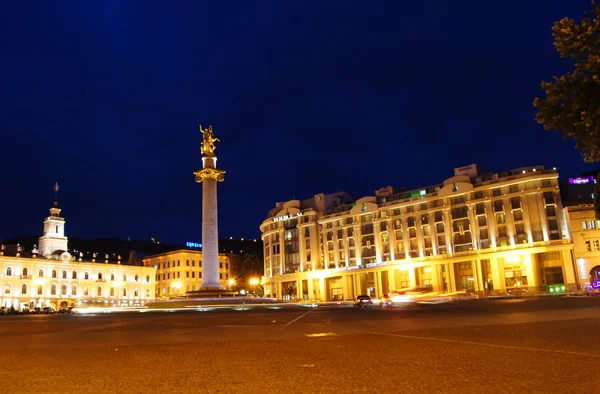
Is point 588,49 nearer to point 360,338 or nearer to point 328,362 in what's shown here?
point 360,338

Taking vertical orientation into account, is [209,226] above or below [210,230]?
above

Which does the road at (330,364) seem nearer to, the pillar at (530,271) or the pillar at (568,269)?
the pillar at (568,269)

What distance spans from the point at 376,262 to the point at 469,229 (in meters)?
17.9

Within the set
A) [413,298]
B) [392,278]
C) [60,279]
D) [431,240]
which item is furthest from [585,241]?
[60,279]

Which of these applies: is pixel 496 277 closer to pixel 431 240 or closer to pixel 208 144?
pixel 431 240

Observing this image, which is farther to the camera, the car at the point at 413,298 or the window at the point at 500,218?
the window at the point at 500,218

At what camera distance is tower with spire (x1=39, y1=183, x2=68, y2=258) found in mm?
111188

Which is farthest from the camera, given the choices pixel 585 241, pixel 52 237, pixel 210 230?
pixel 52 237

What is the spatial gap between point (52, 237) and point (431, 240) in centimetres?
8457

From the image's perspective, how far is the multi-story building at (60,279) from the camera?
98.2 m

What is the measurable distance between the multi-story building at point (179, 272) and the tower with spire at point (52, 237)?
22.2 m

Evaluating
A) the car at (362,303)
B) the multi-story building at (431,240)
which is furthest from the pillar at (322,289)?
the car at (362,303)

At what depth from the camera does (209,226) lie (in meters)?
53.1

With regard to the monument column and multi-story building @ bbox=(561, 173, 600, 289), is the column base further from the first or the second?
multi-story building @ bbox=(561, 173, 600, 289)
